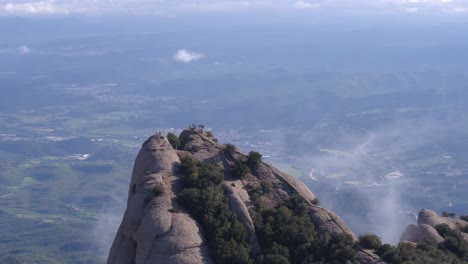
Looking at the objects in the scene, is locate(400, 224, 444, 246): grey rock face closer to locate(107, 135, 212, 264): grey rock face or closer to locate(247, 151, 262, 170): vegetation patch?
locate(247, 151, 262, 170): vegetation patch

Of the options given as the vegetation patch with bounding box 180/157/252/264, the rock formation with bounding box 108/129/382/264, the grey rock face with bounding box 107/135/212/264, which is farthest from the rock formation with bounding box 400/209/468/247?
the grey rock face with bounding box 107/135/212/264

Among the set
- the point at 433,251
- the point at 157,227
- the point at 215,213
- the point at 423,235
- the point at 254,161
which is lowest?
the point at 433,251

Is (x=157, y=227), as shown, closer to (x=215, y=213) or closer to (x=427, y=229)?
(x=215, y=213)

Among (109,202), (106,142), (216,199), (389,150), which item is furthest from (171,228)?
(106,142)

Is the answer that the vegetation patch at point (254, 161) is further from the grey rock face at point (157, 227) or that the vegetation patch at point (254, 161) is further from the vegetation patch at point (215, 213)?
the grey rock face at point (157, 227)

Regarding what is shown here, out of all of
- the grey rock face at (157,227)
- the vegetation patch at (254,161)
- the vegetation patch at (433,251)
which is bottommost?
the vegetation patch at (433,251)

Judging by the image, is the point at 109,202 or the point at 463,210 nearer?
the point at 463,210

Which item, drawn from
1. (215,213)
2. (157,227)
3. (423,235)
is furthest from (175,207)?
(423,235)

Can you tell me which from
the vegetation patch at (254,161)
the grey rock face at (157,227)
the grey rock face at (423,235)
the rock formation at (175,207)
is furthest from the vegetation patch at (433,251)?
the vegetation patch at (254,161)

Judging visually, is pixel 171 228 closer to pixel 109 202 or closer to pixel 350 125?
pixel 109 202
